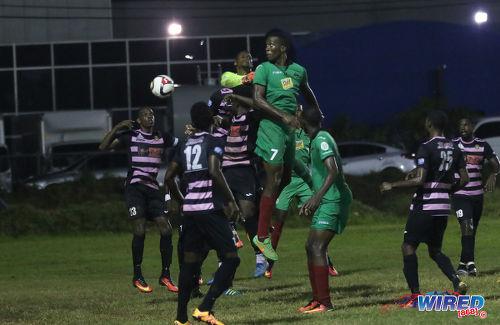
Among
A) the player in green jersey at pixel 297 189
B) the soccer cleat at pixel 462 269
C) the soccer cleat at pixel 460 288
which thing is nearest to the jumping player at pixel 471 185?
the soccer cleat at pixel 462 269

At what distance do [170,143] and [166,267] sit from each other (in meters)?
1.66

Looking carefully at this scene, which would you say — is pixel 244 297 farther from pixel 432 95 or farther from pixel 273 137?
pixel 432 95

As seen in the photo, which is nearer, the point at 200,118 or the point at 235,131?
the point at 200,118

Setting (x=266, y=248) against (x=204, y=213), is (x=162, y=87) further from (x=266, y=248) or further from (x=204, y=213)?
(x=204, y=213)

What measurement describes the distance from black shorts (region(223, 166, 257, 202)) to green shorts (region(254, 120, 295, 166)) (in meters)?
1.10

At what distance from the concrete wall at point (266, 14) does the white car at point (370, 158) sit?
74.0ft

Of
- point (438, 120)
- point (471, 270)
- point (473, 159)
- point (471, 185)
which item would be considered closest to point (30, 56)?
point (473, 159)

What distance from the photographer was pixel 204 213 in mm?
9703

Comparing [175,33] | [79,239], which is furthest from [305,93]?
[175,33]

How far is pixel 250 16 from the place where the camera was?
54031mm

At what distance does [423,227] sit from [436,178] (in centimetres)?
53

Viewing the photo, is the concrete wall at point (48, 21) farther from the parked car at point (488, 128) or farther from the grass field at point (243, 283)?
the grass field at point (243, 283)

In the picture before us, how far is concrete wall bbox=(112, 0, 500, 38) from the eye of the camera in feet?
176

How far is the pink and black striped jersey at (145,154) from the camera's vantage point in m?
14.0
